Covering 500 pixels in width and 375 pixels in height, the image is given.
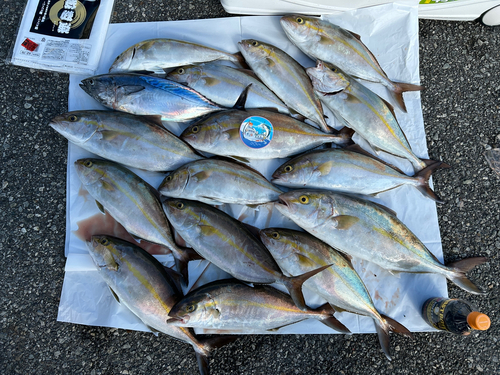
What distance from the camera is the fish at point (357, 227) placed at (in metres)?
1.99

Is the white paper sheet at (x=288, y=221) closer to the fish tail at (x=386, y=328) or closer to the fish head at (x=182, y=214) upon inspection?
the fish tail at (x=386, y=328)

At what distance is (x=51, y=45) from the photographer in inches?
97.0

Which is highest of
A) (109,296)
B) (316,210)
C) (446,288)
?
(316,210)

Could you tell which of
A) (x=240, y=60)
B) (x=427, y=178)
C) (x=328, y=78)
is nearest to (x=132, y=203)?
(x=240, y=60)

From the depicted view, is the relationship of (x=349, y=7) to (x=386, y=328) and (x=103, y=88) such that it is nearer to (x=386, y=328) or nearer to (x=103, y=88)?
(x=103, y=88)

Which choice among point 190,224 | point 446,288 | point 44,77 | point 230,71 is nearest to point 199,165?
point 190,224

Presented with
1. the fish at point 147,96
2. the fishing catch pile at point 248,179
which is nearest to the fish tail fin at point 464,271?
the fishing catch pile at point 248,179

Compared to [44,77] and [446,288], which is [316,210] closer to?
[446,288]

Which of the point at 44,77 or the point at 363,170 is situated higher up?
the point at 44,77

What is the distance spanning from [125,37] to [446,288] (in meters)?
3.11

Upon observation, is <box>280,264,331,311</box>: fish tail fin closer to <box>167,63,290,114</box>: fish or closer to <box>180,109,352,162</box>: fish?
<box>180,109,352,162</box>: fish

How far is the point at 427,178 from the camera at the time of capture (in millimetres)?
2232

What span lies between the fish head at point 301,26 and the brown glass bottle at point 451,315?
2.07 metres

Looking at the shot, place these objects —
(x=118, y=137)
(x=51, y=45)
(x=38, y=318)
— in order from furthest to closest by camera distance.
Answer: (x=51, y=45), (x=38, y=318), (x=118, y=137)
